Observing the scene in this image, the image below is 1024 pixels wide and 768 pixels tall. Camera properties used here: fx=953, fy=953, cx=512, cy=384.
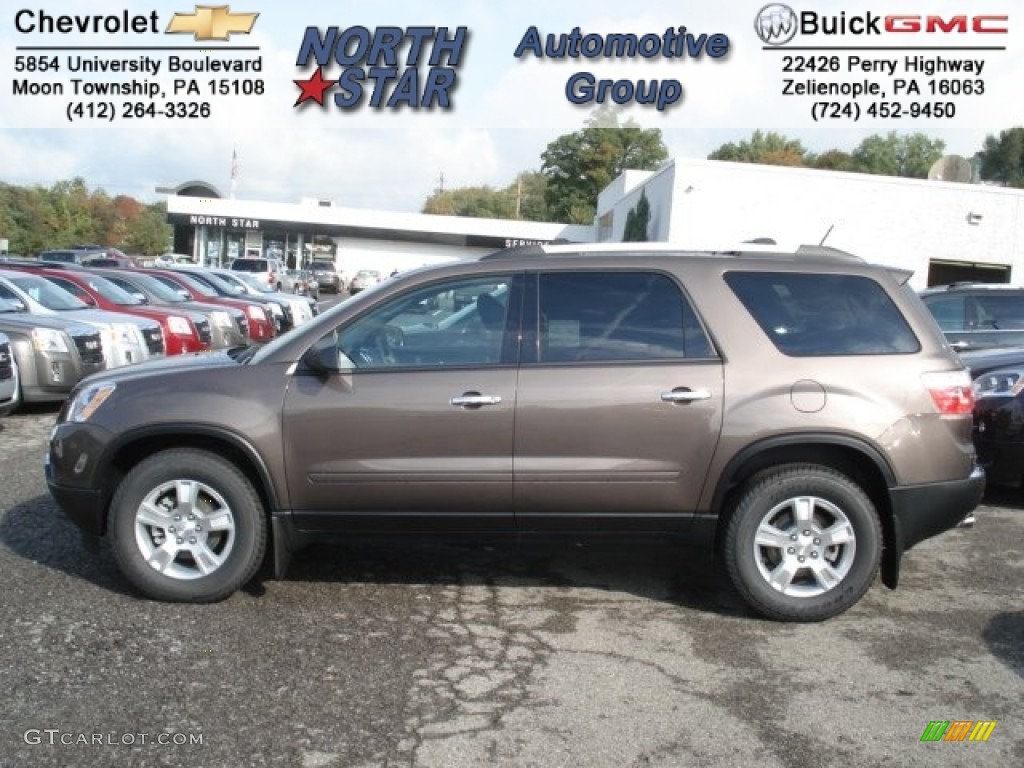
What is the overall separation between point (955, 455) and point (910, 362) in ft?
1.69

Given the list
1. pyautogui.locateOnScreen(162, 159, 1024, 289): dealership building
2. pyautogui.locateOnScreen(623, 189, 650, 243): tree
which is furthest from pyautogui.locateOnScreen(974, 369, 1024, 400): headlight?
pyautogui.locateOnScreen(623, 189, 650, 243): tree

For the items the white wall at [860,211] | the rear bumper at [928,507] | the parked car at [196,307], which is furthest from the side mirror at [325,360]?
the white wall at [860,211]

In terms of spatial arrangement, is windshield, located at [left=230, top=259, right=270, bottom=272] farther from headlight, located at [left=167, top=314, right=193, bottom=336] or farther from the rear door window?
the rear door window

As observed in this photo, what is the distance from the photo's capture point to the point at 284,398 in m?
4.64

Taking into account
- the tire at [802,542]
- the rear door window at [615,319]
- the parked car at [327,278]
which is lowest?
the tire at [802,542]

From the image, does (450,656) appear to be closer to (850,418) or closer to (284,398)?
(284,398)

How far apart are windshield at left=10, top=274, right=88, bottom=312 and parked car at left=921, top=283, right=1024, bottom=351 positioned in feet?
32.9

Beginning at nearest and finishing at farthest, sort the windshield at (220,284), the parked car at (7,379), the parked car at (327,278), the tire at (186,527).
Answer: the tire at (186,527), the parked car at (7,379), the windshield at (220,284), the parked car at (327,278)

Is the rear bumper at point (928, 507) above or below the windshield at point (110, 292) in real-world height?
below

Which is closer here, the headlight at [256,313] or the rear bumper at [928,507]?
the rear bumper at [928,507]

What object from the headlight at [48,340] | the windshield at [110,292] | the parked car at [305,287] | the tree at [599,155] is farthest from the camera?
the tree at [599,155]

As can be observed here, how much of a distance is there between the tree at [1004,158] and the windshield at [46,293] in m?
79.1

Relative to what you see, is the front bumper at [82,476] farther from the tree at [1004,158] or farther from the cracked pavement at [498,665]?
the tree at [1004,158]

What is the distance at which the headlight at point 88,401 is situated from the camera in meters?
4.80
